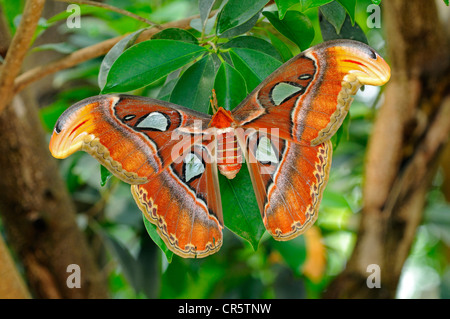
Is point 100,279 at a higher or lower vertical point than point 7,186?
lower

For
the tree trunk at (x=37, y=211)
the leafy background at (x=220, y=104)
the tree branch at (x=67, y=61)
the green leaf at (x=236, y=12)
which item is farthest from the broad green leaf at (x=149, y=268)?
the green leaf at (x=236, y=12)

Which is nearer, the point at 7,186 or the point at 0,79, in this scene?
the point at 0,79

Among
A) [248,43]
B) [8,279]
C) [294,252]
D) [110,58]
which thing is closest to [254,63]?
[248,43]

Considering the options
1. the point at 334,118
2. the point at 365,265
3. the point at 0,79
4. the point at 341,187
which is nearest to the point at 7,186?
the point at 0,79

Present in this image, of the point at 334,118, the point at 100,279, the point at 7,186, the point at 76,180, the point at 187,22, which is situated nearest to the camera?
the point at 334,118

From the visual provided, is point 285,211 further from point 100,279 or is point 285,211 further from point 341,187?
point 341,187

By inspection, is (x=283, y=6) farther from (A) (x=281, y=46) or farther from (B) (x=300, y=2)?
(A) (x=281, y=46)

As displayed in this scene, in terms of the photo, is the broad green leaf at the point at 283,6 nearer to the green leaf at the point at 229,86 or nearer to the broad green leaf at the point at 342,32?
the green leaf at the point at 229,86
